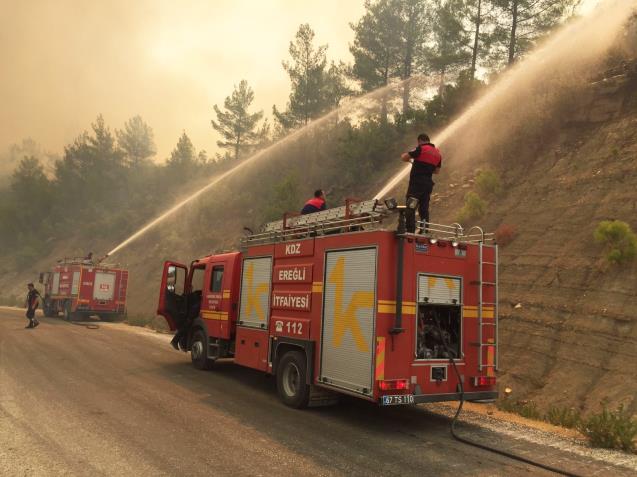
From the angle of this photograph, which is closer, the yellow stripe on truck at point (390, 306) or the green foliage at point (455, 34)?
the yellow stripe on truck at point (390, 306)

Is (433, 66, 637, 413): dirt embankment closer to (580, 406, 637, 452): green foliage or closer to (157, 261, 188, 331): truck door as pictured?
(580, 406, 637, 452): green foliage

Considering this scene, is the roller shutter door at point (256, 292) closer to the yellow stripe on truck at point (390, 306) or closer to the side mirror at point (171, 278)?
the side mirror at point (171, 278)

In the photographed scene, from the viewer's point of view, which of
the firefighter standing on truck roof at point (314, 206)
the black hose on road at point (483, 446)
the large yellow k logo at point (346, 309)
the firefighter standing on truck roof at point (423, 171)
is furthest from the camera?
the firefighter standing on truck roof at point (314, 206)

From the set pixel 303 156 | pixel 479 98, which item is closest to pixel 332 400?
pixel 479 98

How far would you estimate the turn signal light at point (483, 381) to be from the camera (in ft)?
24.3

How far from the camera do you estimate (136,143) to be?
59.8 m

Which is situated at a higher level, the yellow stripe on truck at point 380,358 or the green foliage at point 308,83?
the green foliage at point 308,83

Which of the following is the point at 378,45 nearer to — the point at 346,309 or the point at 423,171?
the point at 423,171

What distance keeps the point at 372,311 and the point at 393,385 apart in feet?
3.30

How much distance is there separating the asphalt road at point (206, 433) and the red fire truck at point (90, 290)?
48.2 feet

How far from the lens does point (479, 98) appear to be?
2139 centimetres

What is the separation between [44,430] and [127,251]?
123ft

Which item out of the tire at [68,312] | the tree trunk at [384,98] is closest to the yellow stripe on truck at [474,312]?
the tire at [68,312]

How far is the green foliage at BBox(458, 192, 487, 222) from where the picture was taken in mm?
15812
